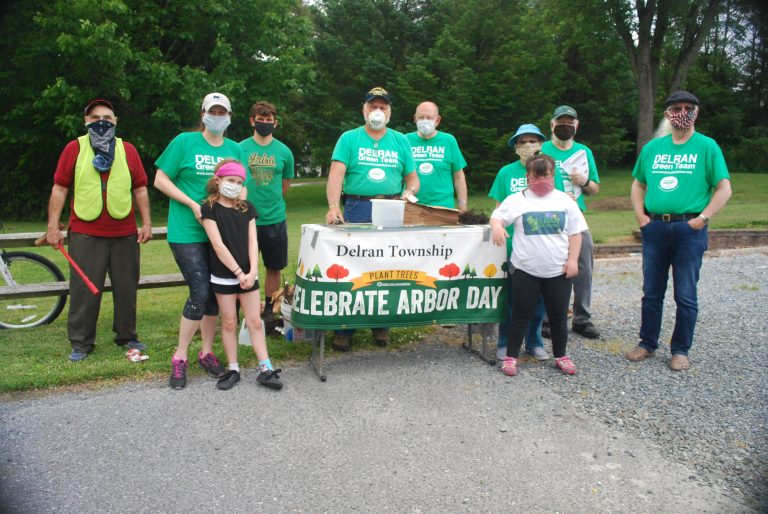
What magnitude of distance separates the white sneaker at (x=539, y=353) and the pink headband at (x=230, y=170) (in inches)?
114

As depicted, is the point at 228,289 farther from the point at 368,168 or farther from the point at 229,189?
the point at 368,168

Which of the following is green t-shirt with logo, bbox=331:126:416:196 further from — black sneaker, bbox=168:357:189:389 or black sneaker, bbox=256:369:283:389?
black sneaker, bbox=168:357:189:389

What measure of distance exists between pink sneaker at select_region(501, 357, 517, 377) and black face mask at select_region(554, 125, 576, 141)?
7.23 ft

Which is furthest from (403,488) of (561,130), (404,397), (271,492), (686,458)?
(561,130)

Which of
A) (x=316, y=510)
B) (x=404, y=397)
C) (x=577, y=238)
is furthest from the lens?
(x=577, y=238)

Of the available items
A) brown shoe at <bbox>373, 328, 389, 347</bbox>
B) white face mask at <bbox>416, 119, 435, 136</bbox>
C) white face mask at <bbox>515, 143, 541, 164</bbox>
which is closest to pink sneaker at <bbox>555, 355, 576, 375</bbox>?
brown shoe at <bbox>373, 328, 389, 347</bbox>

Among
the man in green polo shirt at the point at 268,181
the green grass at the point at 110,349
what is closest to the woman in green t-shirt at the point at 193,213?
the green grass at the point at 110,349

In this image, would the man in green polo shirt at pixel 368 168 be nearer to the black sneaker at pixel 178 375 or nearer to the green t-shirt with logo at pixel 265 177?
the green t-shirt with logo at pixel 265 177

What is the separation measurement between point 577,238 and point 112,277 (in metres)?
3.99

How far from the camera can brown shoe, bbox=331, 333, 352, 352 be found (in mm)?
5434

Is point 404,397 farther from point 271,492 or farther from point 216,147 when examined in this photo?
point 216,147

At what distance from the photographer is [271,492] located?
314 centimetres

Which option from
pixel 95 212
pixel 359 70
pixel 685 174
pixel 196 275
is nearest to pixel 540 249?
pixel 685 174

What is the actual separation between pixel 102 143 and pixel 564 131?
4.10 metres
